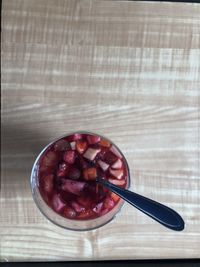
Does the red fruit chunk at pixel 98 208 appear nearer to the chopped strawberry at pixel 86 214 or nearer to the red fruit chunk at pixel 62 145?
the chopped strawberry at pixel 86 214

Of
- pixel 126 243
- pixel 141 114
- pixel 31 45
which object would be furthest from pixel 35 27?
pixel 126 243

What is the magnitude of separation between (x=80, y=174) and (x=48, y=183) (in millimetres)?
68

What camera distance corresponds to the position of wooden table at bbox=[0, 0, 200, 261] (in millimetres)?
1071

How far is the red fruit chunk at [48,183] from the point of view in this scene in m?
1.03

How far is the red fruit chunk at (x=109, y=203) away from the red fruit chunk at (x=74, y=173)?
0.07 meters

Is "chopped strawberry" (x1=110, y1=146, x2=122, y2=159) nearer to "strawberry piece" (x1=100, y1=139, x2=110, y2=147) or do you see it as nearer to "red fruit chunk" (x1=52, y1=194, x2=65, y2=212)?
"strawberry piece" (x1=100, y1=139, x2=110, y2=147)

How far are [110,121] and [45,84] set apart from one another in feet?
0.52

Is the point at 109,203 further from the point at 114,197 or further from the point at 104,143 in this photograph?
the point at 104,143

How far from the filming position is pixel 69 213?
103 centimetres

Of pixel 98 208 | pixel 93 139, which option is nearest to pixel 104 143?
pixel 93 139

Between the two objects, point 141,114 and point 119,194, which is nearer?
point 119,194

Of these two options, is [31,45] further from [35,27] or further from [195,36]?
[195,36]

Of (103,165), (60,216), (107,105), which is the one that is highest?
(107,105)

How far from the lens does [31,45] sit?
1073mm
